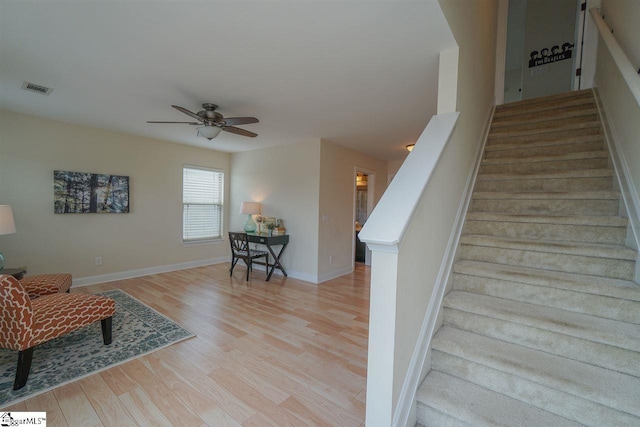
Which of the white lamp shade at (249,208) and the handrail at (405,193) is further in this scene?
the white lamp shade at (249,208)

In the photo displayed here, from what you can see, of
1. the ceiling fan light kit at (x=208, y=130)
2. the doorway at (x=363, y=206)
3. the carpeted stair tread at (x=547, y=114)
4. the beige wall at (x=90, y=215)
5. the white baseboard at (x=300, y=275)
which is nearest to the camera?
the carpeted stair tread at (x=547, y=114)

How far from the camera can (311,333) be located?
2.64 meters

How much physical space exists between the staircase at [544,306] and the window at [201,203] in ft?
16.5

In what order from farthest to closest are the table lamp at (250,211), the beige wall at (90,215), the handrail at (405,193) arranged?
the table lamp at (250,211)
the beige wall at (90,215)
the handrail at (405,193)

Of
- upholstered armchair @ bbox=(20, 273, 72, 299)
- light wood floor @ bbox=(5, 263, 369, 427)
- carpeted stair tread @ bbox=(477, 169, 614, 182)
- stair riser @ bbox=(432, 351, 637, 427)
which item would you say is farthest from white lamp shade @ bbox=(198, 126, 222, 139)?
stair riser @ bbox=(432, 351, 637, 427)

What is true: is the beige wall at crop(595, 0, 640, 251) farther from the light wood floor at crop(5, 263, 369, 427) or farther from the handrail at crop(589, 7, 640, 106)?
the light wood floor at crop(5, 263, 369, 427)

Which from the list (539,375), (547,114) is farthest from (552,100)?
(539,375)

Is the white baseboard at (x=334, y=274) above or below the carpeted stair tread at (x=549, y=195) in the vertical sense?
below

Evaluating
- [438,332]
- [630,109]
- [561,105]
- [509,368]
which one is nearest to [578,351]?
[509,368]

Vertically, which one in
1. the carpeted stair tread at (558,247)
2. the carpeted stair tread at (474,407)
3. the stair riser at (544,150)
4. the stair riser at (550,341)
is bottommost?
the carpeted stair tread at (474,407)

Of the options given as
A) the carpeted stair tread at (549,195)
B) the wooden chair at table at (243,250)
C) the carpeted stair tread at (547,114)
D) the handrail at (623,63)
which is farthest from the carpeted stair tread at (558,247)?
the wooden chair at table at (243,250)

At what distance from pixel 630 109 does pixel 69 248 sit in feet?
20.9

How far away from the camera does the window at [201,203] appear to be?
17.3 feet

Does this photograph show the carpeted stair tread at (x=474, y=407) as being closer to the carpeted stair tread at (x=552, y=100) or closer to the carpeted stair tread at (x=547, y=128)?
the carpeted stair tread at (x=547, y=128)
